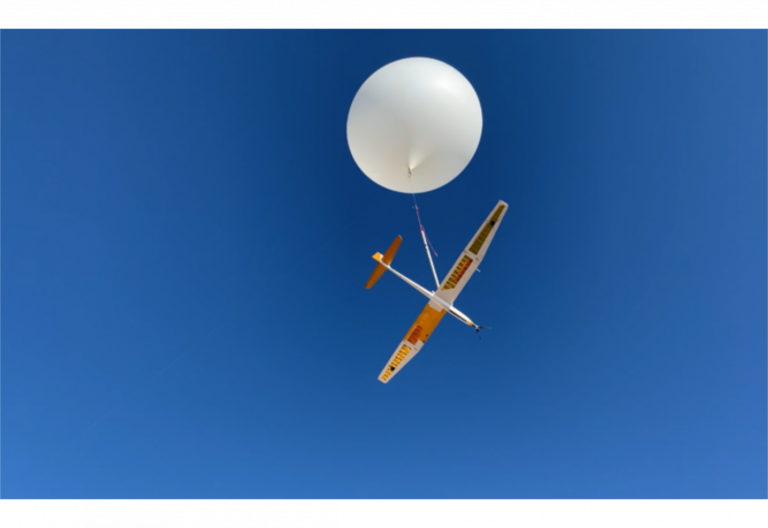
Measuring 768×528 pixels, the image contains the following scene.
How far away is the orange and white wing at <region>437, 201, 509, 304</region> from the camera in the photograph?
7270 millimetres

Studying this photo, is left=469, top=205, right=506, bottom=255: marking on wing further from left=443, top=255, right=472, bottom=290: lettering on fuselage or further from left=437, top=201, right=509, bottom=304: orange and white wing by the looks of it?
left=443, top=255, right=472, bottom=290: lettering on fuselage

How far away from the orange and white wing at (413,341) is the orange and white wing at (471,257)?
0.75m

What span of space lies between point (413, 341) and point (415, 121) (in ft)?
19.7

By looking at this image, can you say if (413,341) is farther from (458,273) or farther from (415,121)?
(415,121)

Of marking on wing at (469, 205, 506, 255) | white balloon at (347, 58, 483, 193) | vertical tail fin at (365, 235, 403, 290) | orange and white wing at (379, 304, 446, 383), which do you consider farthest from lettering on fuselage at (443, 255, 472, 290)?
white balloon at (347, 58, 483, 193)

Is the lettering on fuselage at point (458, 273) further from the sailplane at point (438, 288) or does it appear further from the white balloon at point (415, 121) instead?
the white balloon at point (415, 121)

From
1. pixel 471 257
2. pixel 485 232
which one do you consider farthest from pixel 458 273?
pixel 485 232

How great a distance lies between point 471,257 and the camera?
25.4 feet

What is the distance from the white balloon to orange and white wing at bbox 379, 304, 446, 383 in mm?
3843

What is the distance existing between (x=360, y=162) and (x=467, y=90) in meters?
2.97

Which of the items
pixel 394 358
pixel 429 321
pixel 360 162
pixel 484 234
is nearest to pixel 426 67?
pixel 360 162

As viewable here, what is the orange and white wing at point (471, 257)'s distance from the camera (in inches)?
286

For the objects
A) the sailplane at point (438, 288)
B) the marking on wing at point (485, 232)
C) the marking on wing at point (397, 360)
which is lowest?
the marking on wing at point (397, 360)

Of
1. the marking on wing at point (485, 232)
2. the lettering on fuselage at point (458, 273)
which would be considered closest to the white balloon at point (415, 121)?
the marking on wing at point (485, 232)
